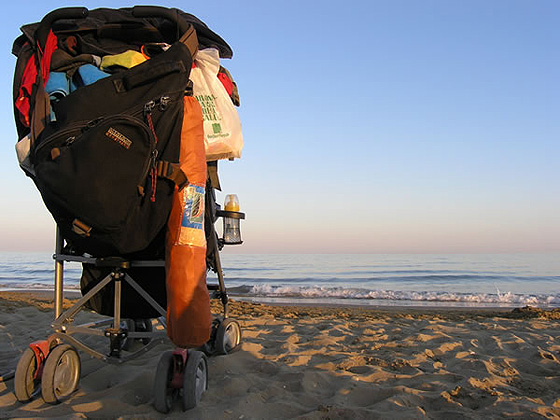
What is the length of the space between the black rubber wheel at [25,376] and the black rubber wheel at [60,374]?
Answer: 0.37 feet

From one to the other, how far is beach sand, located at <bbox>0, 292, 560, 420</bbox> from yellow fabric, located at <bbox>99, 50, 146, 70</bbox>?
185 cm

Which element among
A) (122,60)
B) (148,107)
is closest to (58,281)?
(148,107)

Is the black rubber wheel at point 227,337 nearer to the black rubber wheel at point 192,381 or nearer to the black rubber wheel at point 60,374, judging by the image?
the black rubber wheel at point 192,381

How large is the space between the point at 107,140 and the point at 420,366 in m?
2.82

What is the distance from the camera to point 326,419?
7.41 feet

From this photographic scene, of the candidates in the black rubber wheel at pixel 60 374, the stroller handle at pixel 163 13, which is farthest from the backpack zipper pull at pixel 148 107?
the black rubber wheel at pixel 60 374

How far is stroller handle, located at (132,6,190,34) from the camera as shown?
257 cm

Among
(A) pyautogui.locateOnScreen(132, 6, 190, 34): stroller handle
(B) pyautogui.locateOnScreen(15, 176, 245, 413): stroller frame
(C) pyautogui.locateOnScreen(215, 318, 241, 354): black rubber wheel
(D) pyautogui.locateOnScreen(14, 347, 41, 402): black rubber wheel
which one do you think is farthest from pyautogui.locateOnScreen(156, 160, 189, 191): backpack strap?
(C) pyautogui.locateOnScreen(215, 318, 241, 354): black rubber wheel

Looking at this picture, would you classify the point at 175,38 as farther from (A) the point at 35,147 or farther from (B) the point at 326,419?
(B) the point at 326,419

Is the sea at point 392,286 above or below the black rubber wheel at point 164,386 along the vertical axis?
below

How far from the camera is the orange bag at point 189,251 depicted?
7.37 feet

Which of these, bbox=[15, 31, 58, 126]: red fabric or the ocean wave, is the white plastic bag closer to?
bbox=[15, 31, 58, 126]: red fabric

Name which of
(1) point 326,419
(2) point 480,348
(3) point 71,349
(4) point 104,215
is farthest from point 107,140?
(2) point 480,348

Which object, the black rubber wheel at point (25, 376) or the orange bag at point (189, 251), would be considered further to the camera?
the black rubber wheel at point (25, 376)
